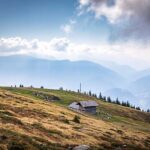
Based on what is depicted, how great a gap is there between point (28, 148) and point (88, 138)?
25.7 meters

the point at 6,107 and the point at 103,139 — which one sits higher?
the point at 6,107

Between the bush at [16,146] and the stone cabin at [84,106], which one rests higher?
the stone cabin at [84,106]

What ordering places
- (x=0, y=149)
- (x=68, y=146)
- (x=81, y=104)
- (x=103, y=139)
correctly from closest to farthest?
(x=0, y=149) → (x=68, y=146) → (x=103, y=139) → (x=81, y=104)

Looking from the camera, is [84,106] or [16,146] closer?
[16,146]

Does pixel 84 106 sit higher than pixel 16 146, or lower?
higher

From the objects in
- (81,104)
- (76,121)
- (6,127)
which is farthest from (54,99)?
(6,127)

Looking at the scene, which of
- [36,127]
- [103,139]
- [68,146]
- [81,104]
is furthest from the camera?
[81,104]

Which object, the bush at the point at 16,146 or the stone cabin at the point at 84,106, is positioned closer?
the bush at the point at 16,146

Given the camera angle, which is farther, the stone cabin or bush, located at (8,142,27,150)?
the stone cabin

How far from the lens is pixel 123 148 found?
70562mm

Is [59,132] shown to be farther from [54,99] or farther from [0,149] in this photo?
[54,99]

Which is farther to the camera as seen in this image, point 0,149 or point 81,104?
point 81,104

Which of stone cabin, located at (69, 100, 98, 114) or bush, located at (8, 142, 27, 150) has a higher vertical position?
stone cabin, located at (69, 100, 98, 114)

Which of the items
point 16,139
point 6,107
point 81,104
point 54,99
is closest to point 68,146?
point 16,139
